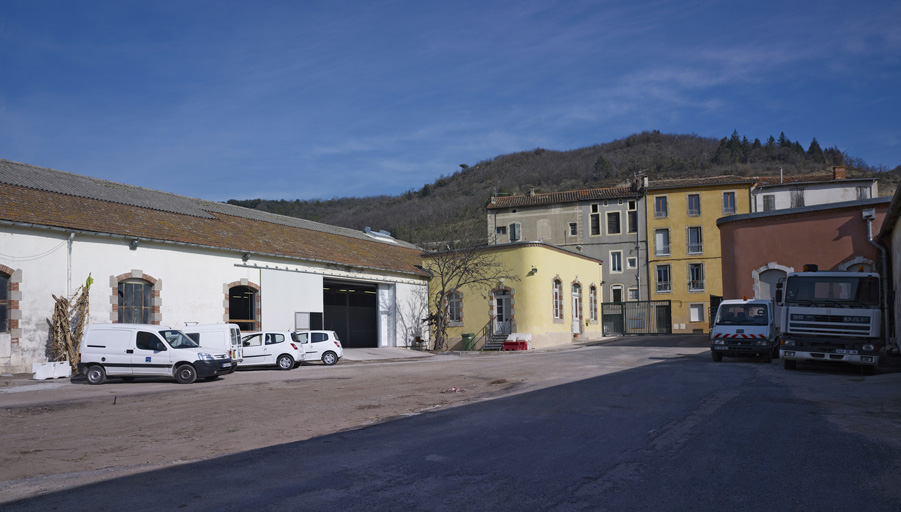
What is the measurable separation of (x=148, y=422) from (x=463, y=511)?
8112 mm

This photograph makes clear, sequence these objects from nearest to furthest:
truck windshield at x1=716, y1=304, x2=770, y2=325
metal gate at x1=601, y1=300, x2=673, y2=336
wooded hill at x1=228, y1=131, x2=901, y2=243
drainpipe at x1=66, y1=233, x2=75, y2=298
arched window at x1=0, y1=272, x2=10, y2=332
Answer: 1. arched window at x1=0, y1=272, x2=10, y2=332
2. truck windshield at x1=716, y1=304, x2=770, y2=325
3. drainpipe at x1=66, y1=233, x2=75, y2=298
4. metal gate at x1=601, y1=300, x2=673, y2=336
5. wooded hill at x1=228, y1=131, x2=901, y2=243

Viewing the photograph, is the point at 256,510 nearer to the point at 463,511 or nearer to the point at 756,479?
the point at 463,511

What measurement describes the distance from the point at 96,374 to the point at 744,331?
61.5 ft

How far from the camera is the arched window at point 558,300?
120 ft

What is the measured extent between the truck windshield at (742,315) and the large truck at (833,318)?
9.07 feet

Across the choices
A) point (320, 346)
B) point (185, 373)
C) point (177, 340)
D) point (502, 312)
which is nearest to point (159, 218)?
point (320, 346)

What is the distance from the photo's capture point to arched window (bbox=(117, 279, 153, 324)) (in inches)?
900

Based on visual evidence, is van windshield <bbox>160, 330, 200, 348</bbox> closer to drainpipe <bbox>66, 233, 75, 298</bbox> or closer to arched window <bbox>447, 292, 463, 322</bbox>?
drainpipe <bbox>66, 233, 75, 298</bbox>

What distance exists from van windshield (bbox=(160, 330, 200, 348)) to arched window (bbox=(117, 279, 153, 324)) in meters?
4.65

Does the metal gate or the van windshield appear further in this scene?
the metal gate

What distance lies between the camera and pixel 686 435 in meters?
9.02

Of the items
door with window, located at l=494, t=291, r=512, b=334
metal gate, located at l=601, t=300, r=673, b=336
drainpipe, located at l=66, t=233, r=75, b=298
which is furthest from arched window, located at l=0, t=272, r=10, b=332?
metal gate, located at l=601, t=300, r=673, b=336

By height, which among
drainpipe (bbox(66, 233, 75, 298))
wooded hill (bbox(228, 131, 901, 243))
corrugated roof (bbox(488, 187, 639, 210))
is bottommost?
drainpipe (bbox(66, 233, 75, 298))

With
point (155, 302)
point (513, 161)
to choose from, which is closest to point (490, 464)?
point (155, 302)
